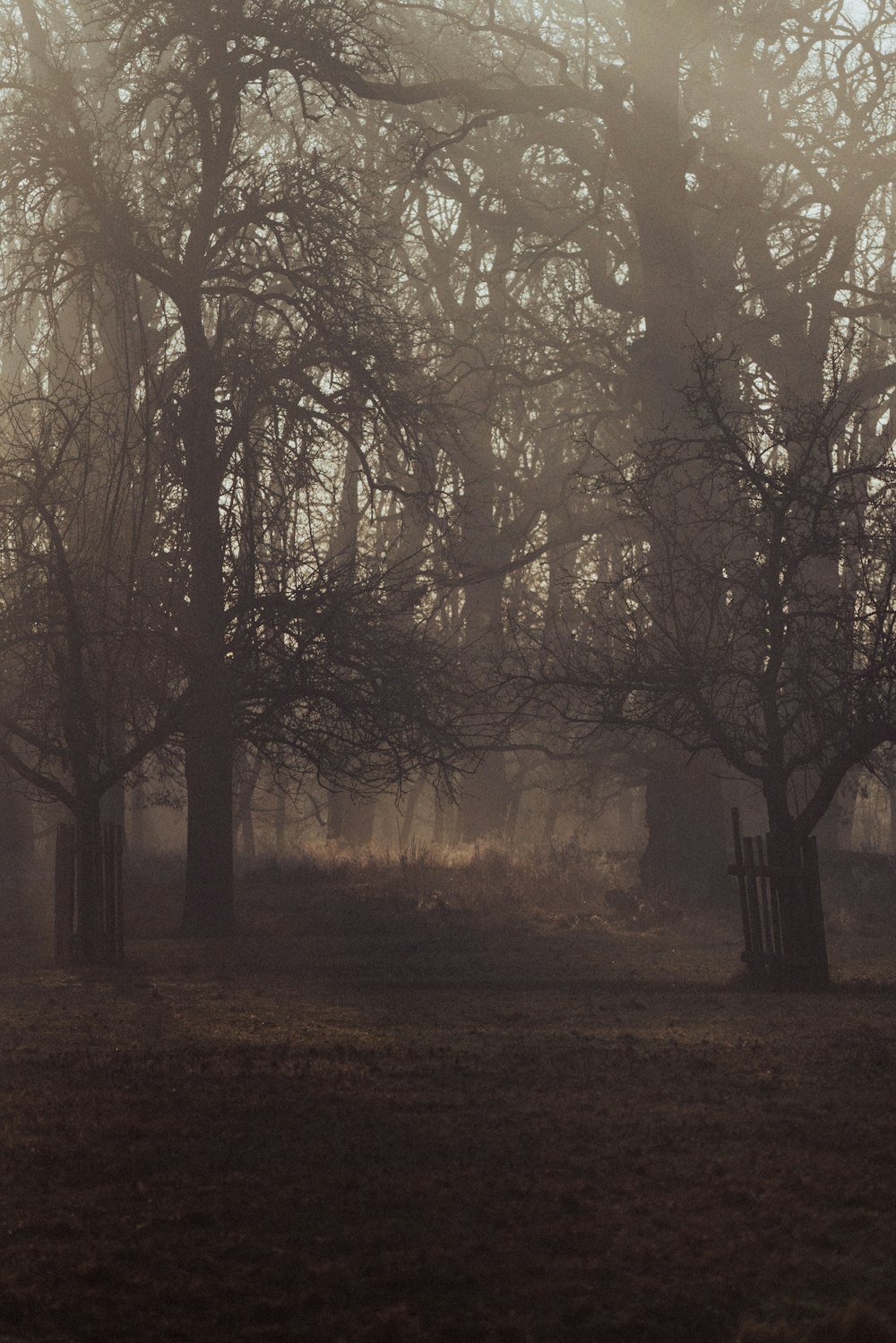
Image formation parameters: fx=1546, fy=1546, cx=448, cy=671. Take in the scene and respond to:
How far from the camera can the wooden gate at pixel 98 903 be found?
13969 mm

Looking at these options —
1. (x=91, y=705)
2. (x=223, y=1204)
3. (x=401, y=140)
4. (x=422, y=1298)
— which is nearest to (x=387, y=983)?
(x=91, y=705)

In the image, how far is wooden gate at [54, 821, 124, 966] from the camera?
14.0m

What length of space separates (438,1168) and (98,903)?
8.90 meters

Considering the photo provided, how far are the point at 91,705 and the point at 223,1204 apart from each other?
8.62 metres

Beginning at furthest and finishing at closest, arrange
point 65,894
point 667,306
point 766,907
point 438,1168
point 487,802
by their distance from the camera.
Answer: point 487,802
point 667,306
point 65,894
point 766,907
point 438,1168

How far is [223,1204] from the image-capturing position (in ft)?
17.3

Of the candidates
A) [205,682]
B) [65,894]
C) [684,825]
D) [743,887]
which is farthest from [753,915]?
[684,825]

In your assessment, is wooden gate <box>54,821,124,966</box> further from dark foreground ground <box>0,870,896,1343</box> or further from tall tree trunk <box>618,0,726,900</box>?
tall tree trunk <box>618,0,726,900</box>

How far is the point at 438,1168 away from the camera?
18.9ft

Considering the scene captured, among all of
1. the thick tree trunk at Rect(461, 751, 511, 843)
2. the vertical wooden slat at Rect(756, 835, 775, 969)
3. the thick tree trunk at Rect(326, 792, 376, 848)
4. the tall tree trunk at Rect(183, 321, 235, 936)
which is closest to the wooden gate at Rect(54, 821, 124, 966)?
the tall tree trunk at Rect(183, 321, 235, 936)

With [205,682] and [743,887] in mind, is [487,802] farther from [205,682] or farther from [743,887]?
[743,887]

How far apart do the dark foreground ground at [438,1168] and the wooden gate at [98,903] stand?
8.90 feet

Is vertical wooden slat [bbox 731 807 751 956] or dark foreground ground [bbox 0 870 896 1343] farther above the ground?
vertical wooden slat [bbox 731 807 751 956]

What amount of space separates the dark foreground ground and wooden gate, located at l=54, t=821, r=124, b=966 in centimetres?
271
